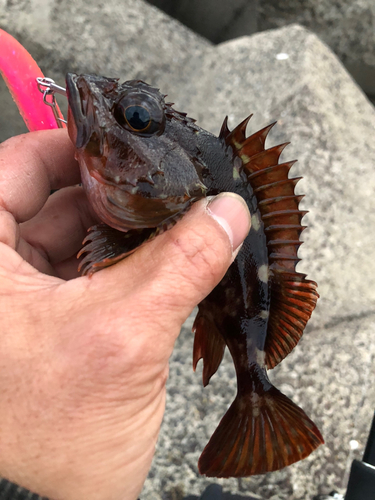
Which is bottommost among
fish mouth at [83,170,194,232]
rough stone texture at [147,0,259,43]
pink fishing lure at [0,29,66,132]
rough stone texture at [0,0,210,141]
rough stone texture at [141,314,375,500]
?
rough stone texture at [141,314,375,500]

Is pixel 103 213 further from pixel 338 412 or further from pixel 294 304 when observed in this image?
pixel 338 412

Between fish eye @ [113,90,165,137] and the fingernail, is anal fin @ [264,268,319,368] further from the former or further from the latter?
fish eye @ [113,90,165,137]

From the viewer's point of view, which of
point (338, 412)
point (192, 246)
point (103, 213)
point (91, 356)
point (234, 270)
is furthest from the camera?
point (338, 412)

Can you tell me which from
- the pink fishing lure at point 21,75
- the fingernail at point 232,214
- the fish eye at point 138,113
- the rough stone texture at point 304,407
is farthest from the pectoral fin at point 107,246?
the rough stone texture at point 304,407

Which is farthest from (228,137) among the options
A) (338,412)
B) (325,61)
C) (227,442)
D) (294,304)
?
(325,61)

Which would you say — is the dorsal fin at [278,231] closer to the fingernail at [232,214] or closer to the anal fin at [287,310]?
the anal fin at [287,310]

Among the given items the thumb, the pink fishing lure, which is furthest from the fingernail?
the pink fishing lure
